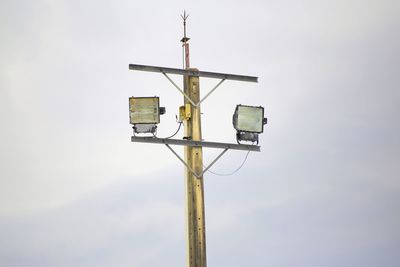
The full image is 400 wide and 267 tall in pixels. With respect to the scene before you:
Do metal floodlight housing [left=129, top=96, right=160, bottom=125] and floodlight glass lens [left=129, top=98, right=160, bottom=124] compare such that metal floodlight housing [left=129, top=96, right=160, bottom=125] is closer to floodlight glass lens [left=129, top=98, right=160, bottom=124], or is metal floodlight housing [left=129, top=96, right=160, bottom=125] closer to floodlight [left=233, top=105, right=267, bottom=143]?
floodlight glass lens [left=129, top=98, right=160, bottom=124]

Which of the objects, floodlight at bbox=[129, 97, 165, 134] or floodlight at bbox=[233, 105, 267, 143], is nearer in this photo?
floodlight at bbox=[129, 97, 165, 134]

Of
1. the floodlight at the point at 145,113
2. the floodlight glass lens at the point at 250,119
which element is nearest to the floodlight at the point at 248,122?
the floodlight glass lens at the point at 250,119

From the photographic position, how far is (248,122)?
51.8ft

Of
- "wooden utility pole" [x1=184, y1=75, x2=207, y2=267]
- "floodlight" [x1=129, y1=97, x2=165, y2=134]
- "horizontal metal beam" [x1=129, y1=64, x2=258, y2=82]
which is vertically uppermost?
"horizontal metal beam" [x1=129, y1=64, x2=258, y2=82]

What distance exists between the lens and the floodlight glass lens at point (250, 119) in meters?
15.8

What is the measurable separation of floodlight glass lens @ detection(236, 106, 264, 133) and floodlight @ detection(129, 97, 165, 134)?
61.7 inches

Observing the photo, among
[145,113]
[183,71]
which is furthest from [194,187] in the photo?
[183,71]

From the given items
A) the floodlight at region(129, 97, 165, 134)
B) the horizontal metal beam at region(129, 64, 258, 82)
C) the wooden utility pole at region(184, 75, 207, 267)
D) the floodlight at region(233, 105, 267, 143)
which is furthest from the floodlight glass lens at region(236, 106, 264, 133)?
the floodlight at region(129, 97, 165, 134)

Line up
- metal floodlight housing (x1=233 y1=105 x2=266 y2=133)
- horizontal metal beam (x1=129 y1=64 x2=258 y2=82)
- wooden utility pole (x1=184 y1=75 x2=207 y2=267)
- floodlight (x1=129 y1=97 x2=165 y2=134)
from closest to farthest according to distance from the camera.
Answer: wooden utility pole (x1=184 y1=75 x2=207 y2=267)
floodlight (x1=129 y1=97 x2=165 y2=134)
horizontal metal beam (x1=129 y1=64 x2=258 y2=82)
metal floodlight housing (x1=233 y1=105 x2=266 y2=133)

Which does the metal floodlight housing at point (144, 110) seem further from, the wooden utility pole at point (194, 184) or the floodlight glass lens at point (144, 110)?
the wooden utility pole at point (194, 184)

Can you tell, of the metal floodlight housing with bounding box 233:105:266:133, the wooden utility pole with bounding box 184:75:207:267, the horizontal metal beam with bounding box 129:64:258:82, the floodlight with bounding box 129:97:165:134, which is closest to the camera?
the wooden utility pole with bounding box 184:75:207:267

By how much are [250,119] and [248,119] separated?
38 mm

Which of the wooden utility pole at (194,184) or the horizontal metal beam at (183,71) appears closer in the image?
the wooden utility pole at (194,184)

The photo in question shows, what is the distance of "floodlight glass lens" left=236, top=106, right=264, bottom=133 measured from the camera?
51.7 feet
